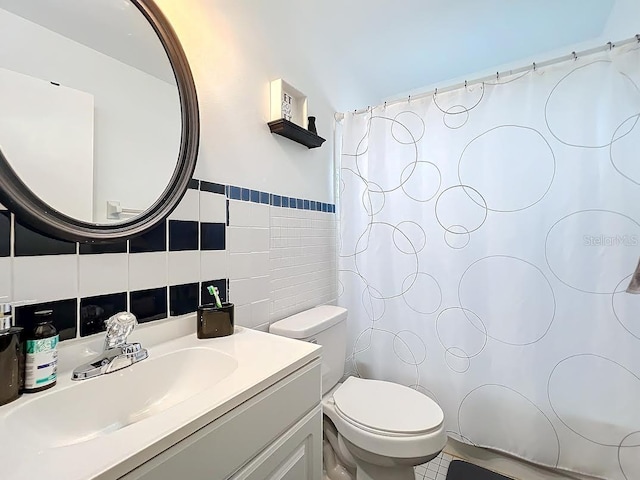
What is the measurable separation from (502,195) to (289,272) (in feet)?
3.25

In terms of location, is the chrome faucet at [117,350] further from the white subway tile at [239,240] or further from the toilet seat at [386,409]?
the toilet seat at [386,409]

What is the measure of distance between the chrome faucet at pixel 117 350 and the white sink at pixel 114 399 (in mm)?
18

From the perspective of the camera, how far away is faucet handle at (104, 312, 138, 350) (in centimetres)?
71

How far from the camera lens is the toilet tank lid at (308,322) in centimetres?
116

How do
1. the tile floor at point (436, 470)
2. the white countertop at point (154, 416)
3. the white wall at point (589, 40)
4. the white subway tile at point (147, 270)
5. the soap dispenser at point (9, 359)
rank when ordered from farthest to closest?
the tile floor at point (436, 470) < the white wall at point (589, 40) < the white subway tile at point (147, 270) < the soap dispenser at point (9, 359) < the white countertop at point (154, 416)

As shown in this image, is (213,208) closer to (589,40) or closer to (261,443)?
(261,443)

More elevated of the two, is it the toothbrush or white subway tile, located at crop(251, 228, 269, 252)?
white subway tile, located at crop(251, 228, 269, 252)

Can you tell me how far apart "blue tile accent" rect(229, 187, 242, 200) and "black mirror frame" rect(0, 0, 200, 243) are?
186 mm

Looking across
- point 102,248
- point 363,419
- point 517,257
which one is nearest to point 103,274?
point 102,248

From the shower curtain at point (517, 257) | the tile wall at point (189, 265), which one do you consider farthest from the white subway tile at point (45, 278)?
the shower curtain at point (517, 257)

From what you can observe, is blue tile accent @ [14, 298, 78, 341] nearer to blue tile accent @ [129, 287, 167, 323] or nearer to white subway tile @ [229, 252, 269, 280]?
blue tile accent @ [129, 287, 167, 323]

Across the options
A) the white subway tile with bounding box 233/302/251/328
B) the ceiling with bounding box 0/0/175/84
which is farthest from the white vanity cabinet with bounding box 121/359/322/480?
the ceiling with bounding box 0/0/175/84

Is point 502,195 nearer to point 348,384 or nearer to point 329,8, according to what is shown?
point 348,384

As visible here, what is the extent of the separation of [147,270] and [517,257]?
4.54 feet
